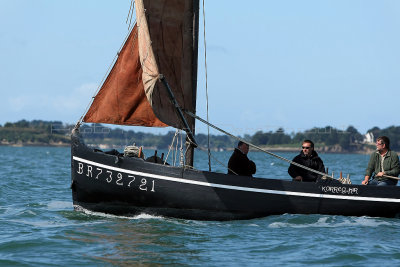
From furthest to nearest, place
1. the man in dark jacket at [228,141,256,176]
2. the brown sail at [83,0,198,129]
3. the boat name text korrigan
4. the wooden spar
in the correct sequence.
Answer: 1. the man in dark jacket at [228,141,256,176]
2. the boat name text korrigan
3. the brown sail at [83,0,198,129]
4. the wooden spar

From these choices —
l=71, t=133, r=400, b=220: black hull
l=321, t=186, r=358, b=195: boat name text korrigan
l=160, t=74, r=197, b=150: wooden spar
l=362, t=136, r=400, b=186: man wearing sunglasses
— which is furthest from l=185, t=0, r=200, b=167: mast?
l=362, t=136, r=400, b=186: man wearing sunglasses

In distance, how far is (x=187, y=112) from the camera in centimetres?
Answer: 1683

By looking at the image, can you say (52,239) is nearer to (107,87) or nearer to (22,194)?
(107,87)

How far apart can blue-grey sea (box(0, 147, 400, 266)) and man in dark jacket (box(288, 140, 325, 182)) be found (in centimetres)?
115

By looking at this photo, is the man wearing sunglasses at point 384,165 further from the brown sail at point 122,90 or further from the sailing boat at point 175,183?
the brown sail at point 122,90

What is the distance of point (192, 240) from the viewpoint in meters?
13.8

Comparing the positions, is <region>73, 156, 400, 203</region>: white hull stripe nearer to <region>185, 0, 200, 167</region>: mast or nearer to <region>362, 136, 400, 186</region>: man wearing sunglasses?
<region>362, 136, 400, 186</region>: man wearing sunglasses

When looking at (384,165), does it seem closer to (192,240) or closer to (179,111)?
(179,111)

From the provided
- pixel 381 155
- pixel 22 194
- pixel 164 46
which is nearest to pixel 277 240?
pixel 381 155

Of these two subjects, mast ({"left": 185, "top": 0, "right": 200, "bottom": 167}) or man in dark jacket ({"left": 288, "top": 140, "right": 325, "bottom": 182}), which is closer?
man in dark jacket ({"left": 288, "top": 140, "right": 325, "bottom": 182})

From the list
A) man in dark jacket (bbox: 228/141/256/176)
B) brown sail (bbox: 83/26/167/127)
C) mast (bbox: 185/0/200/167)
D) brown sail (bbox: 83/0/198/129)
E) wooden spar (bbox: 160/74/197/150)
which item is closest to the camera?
wooden spar (bbox: 160/74/197/150)

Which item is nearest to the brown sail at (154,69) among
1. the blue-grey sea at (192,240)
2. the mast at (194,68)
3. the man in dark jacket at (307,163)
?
the mast at (194,68)

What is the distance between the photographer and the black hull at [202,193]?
15.8 metres

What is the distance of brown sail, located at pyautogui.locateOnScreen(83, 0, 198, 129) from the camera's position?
51.6 feet
